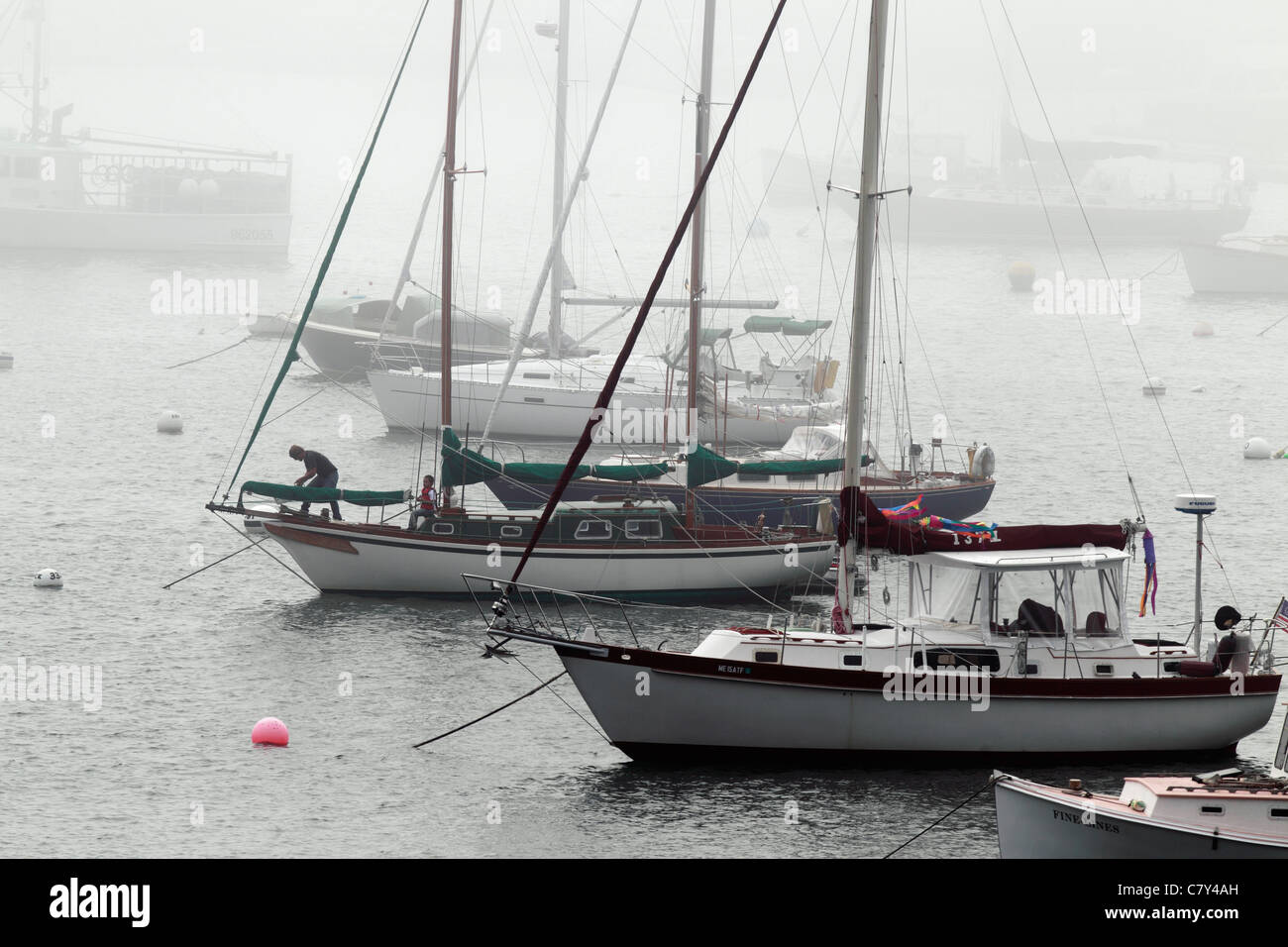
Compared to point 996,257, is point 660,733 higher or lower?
lower

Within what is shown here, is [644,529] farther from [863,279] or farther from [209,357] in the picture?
[209,357]

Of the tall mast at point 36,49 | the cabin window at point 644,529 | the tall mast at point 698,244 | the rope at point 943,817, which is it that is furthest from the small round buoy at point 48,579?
the tall mast at point 36,49

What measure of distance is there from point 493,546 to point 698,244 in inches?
365

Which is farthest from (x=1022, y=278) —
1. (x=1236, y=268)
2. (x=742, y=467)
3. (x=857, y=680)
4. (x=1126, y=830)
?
(x=1126, y=830)

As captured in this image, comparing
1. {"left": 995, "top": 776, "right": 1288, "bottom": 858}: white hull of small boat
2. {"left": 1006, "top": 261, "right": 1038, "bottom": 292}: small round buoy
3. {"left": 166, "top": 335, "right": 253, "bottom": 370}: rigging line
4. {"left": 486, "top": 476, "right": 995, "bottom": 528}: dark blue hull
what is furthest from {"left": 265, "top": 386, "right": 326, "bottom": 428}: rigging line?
{"left": 1006, "top": 261, "right": 1038, "bottom": 292}: small round buoy

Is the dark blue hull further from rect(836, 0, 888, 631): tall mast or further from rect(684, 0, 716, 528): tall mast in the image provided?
rect(836, 0, 888, 631): tall mast

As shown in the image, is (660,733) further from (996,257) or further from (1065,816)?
(996,257)

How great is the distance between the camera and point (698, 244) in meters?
42.6

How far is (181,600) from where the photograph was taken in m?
40.8

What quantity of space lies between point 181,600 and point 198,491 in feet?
44.6

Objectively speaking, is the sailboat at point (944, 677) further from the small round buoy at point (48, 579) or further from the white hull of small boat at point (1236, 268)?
the white hull of small boat at point (1236, 268)
